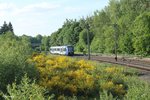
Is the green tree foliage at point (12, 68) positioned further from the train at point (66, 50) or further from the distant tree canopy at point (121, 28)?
the train at point (66, 50)

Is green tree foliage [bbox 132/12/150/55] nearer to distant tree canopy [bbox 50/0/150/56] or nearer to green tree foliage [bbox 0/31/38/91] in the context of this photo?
distant tree canopy [bbox 50/0/150/56]

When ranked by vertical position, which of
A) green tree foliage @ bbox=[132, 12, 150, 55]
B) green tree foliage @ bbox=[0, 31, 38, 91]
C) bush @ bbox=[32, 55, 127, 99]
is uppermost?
green tree foliage @ bbox=[132, 12, 150, 55]

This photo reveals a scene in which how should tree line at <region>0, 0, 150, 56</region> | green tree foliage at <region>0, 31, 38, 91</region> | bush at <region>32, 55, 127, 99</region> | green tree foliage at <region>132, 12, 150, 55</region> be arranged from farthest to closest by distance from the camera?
tree line at <region>0, 0, 150, 56</region>, green tree foliage at <region>132, 12, 150, 55</region>, bush at <region>32, 55, 127, 99</region>, green tree foliage at <region>0, 31, 38, 91</region>

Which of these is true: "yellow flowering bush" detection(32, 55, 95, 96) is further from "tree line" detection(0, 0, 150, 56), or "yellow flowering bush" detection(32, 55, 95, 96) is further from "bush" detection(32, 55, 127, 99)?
"tree line" detection(0, 0, 150, 56)

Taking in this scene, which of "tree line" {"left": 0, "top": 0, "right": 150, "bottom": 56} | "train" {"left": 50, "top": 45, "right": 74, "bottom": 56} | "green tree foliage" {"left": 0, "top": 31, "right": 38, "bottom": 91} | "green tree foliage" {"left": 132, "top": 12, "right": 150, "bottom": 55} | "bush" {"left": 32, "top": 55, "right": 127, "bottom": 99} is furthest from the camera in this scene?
"train" {"left": 50, "top": 45, "right": 74, "bottom": 56}

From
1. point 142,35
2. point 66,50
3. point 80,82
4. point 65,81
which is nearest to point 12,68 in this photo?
point 65,81

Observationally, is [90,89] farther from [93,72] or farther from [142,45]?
[142,45]

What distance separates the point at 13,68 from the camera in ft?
73.3

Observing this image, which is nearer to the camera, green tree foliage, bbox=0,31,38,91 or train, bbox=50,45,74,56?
green tree foliage, bbox=0,31,38,91

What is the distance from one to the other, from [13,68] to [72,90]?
3.75 metres

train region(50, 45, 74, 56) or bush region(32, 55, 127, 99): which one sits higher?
train region(50, 45, 74, 56)

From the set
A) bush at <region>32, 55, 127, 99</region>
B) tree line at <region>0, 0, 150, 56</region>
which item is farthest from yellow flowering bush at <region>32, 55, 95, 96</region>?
tree line at <region>0, 0, 150, 56</region>

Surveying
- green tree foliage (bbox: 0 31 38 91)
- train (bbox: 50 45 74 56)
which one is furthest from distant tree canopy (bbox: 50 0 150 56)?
green tree foliage (bbox: 0 31 38 91)

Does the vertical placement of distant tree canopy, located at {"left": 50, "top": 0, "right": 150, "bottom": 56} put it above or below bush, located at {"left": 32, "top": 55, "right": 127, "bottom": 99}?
above
